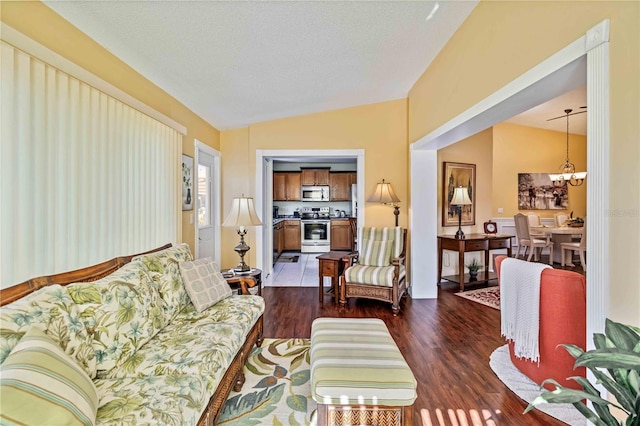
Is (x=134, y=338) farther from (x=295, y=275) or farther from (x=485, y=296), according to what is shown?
(x=485, y=296)

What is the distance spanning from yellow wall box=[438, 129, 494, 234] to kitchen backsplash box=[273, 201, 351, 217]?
12.3 feet

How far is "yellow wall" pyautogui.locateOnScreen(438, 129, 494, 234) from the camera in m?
5.01

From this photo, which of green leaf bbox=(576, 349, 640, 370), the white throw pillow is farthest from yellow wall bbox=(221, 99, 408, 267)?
green leaf bbox=(576, 349, 640, 370)

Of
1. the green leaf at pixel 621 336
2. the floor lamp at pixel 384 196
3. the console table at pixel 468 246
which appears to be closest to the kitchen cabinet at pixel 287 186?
the floor lamp at pixel 384 196

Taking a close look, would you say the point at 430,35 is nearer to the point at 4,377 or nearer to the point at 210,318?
the point at 210,318

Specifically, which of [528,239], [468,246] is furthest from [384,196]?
[528,239]

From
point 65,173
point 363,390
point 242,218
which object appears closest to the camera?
point 363,390

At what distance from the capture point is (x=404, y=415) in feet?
4.95

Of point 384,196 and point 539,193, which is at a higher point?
point 539,193

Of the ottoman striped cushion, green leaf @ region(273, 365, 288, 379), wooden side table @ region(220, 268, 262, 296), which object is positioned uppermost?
wooden side table @ region(220, 268, 262, 296)

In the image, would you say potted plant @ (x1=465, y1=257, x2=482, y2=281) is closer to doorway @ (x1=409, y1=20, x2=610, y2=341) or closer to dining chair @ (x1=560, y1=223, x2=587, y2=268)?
dining chair @ (x1=560, y1=223, x2=587, y2=268)

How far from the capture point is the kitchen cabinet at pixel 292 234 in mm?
7977

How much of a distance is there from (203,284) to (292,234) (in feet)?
18.3

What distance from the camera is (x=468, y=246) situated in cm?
442
